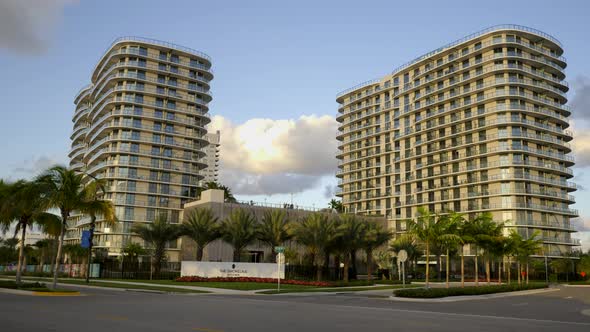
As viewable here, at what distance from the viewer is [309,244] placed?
51.5 m

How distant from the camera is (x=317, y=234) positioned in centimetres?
5094

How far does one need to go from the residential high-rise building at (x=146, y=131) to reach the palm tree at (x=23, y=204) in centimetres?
7106

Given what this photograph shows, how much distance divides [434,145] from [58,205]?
93219 mm

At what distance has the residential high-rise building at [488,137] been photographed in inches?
3858

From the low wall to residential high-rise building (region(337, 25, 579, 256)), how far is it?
5732cm

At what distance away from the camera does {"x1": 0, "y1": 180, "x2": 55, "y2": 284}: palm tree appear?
30.9 metres

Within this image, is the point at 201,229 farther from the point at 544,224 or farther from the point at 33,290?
the point at 544,224

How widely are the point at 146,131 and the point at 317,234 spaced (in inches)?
2779

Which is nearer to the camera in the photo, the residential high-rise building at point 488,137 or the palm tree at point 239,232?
the palm tree at point 239,232

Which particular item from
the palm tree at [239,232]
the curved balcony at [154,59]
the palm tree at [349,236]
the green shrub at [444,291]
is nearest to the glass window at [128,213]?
the curved balcony at [154,59]

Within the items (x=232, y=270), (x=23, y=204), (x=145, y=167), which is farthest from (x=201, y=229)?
(x=145, y=167)

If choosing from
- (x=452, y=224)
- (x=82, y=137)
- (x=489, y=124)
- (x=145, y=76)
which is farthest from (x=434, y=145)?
(x=82, y=137)

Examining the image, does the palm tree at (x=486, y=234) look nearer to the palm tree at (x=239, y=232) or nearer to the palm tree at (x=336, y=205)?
the palm tree at (x=239, y=232)

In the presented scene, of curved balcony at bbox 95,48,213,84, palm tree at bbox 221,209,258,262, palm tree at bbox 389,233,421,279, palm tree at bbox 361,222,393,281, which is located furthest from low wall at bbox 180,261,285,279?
curved balcony at bbox 95,48,213,84
